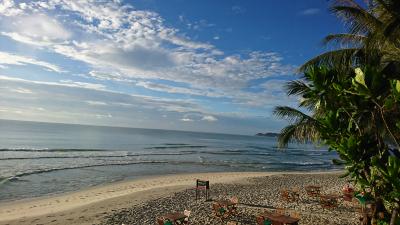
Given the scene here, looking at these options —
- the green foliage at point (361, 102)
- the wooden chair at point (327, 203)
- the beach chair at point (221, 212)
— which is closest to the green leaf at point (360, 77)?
the green foliage at point (361, 102)

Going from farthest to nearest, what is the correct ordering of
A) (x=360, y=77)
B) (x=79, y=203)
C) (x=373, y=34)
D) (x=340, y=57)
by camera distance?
(x=79, y=203), (x=340, y=57), (x=373, y=34), (x=360, y=77)

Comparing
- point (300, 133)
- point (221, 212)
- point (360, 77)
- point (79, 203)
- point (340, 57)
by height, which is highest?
point (340, 57)

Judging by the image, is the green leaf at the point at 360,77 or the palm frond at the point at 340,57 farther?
the palm frond at the point at 340,57

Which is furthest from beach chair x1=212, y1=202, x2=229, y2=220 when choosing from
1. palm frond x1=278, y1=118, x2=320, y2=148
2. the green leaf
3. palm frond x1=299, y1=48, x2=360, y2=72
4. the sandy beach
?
the green leaf

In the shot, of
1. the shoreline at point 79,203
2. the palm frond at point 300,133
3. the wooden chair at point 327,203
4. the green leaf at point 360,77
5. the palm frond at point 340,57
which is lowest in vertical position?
the shoreline at point 79,203

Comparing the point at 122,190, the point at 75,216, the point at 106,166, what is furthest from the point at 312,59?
the point at 106,166

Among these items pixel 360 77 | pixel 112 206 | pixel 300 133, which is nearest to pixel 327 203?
Answer: pixel 300 133

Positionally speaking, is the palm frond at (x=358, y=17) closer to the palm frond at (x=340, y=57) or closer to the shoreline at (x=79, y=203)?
the palm frond at (x=340, y=57)

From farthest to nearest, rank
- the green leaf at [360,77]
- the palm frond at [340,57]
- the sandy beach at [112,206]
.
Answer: the sandy beach at [112,206], the palm frond at [340,57], the green leaf at [360,77]

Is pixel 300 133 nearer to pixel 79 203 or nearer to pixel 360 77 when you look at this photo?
pixel 360 77

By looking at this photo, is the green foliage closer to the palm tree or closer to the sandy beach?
the palm tree

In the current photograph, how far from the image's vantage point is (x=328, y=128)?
557 cm

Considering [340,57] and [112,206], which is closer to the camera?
[340,57]

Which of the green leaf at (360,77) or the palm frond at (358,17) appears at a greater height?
the palm frond at (358,17)
